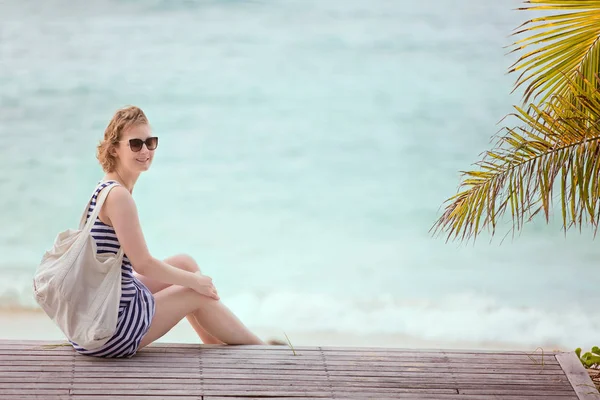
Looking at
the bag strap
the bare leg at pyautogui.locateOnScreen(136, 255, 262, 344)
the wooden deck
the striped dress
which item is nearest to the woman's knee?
the bare leg at pyautogui.locateOnScreen(136, 255, 262, 344)

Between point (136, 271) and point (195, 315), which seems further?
point (195, 315)

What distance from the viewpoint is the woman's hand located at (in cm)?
383

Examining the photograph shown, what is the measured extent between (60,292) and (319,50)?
21.8 ft

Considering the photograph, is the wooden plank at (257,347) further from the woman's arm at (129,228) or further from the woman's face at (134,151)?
the woman's face at (134,151)

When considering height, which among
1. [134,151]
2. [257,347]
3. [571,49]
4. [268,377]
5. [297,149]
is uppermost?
[297,149]

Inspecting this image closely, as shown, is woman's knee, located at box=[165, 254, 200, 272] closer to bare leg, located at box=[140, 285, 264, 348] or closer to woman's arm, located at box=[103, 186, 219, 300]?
bare leg, located at box=[140, 285, 264, 348]

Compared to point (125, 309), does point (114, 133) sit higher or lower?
higher

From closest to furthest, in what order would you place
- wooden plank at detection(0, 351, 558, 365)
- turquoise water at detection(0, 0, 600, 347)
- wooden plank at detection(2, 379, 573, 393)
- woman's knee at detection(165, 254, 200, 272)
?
wooden plank at detection(2, 379, 573, 393) < wooden plank at detection(0, 351, 558, 365) < woman's knee at detection(165, 254, 200, 272) < turquoise water at detection(0, 0, 600, 347)

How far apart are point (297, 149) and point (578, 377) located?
6041mm

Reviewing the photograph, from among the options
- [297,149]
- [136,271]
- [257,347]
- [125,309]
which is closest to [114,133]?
[136,271]

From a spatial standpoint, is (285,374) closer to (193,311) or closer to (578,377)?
(193,311)

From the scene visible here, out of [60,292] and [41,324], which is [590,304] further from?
[60,292]

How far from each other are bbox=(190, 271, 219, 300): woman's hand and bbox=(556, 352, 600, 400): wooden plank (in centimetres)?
177

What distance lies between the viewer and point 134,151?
3750mm
